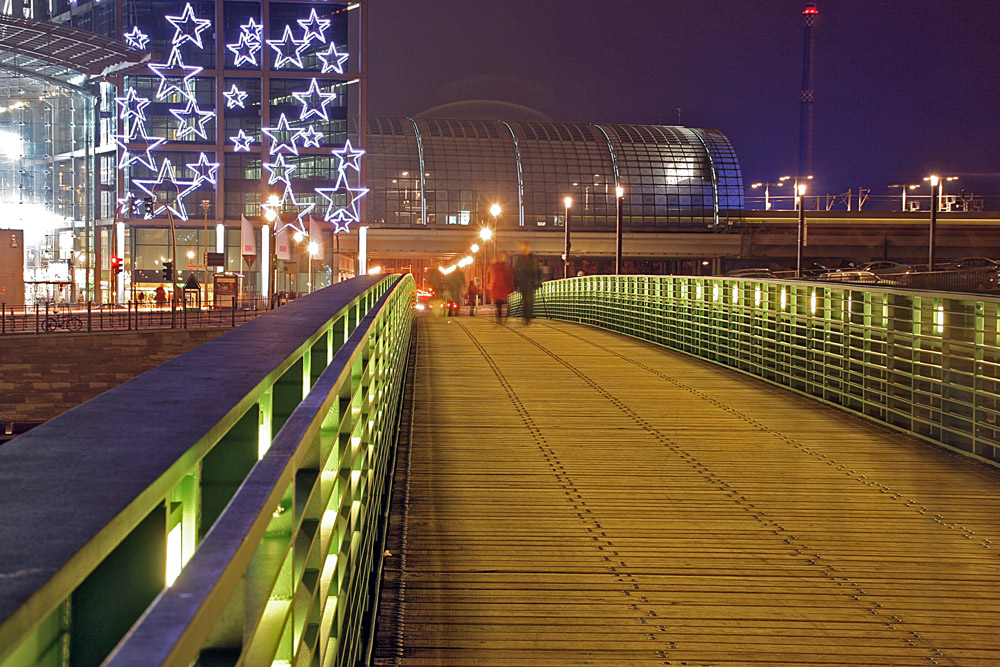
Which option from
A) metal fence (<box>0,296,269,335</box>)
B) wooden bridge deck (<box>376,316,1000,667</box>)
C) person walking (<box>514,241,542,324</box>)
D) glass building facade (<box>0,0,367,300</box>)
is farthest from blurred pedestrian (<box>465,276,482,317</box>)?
wooden bridge deck (<box>376,316,1000,667</box>)

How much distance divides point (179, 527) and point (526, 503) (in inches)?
249

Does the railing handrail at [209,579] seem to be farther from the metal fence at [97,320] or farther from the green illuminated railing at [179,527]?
the metal fence at [97,320]

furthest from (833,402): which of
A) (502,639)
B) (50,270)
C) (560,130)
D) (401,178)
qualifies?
(560,130)

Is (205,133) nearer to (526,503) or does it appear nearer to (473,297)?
(473,297)

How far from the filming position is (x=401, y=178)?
9138cm

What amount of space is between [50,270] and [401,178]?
3527cm

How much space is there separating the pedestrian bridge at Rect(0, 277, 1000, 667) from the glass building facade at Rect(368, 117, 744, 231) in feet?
249

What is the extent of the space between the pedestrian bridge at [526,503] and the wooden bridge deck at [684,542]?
3 cm

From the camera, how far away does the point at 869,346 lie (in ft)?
41.3

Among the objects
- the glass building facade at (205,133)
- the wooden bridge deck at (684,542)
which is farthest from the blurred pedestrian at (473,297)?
the wooden bridge deck at (684,542)

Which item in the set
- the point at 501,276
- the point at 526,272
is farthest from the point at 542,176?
the point at 526,272

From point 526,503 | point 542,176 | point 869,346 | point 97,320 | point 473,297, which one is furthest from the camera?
point 542,176

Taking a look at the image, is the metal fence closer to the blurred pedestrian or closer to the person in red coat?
the blurred pedestrian

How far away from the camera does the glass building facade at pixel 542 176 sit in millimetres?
92062
